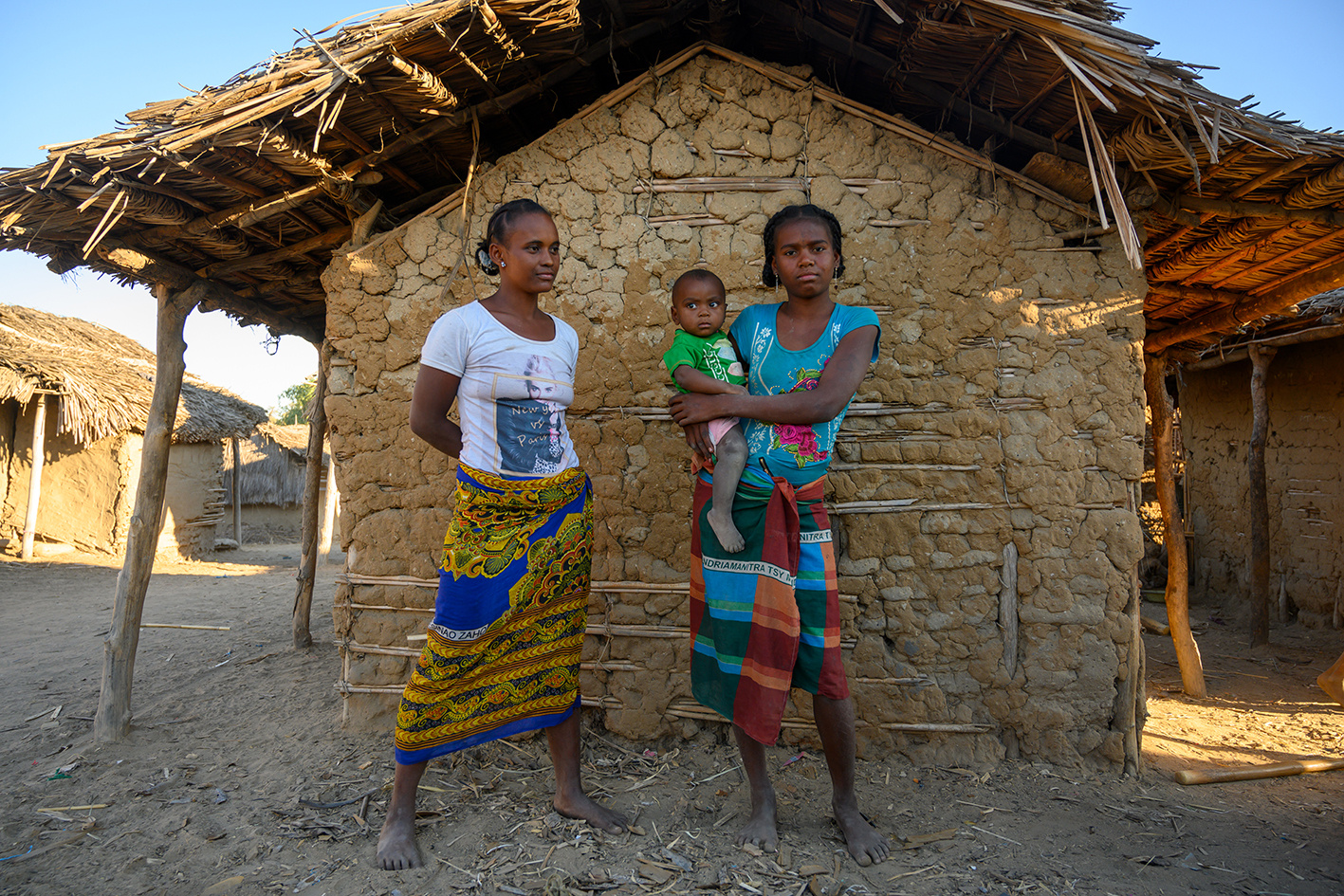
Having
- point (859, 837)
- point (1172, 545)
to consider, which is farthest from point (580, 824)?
point (1172, 545)

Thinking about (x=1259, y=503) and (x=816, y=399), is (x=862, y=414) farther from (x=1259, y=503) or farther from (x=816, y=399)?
(x=1259, y=503)

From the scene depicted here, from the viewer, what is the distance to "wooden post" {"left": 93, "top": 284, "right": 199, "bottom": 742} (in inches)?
132

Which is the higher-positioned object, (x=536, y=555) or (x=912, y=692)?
(x=536, y=555)

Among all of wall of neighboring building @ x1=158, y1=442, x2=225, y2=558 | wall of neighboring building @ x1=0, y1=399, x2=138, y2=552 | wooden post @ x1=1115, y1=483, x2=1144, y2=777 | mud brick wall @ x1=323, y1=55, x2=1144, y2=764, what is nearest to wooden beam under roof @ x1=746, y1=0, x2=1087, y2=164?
mud brick wall @ x1=323, y1=55, x2=1144, y2=764

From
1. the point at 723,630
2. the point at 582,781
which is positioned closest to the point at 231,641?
the point at 582,781

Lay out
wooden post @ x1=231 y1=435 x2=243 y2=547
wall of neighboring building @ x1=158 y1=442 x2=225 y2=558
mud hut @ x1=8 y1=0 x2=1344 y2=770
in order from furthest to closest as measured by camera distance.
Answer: wooden post @ x1=231 y1=435 x2=243 y2=547, wall of neighboring building @ x1=158 y1=442 x2=225 y2=558, mud hut @ x1=8 y1=0 x2=1344 y2=770

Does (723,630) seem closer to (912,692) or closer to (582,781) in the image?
(582,781)

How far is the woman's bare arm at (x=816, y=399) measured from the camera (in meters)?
2.10

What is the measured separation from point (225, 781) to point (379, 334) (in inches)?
79.6

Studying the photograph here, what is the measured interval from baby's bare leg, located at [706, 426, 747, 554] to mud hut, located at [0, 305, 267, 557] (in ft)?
30.9

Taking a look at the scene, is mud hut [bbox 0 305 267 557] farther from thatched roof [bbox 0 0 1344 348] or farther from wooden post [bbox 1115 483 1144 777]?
wooden post [bbox 1115 483 1144 777]

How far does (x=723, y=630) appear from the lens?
226 cm

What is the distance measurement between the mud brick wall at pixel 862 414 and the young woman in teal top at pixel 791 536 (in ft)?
2.60

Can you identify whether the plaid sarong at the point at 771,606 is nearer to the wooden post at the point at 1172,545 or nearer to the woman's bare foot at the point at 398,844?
the woman's bare foot at the point at 398,844
